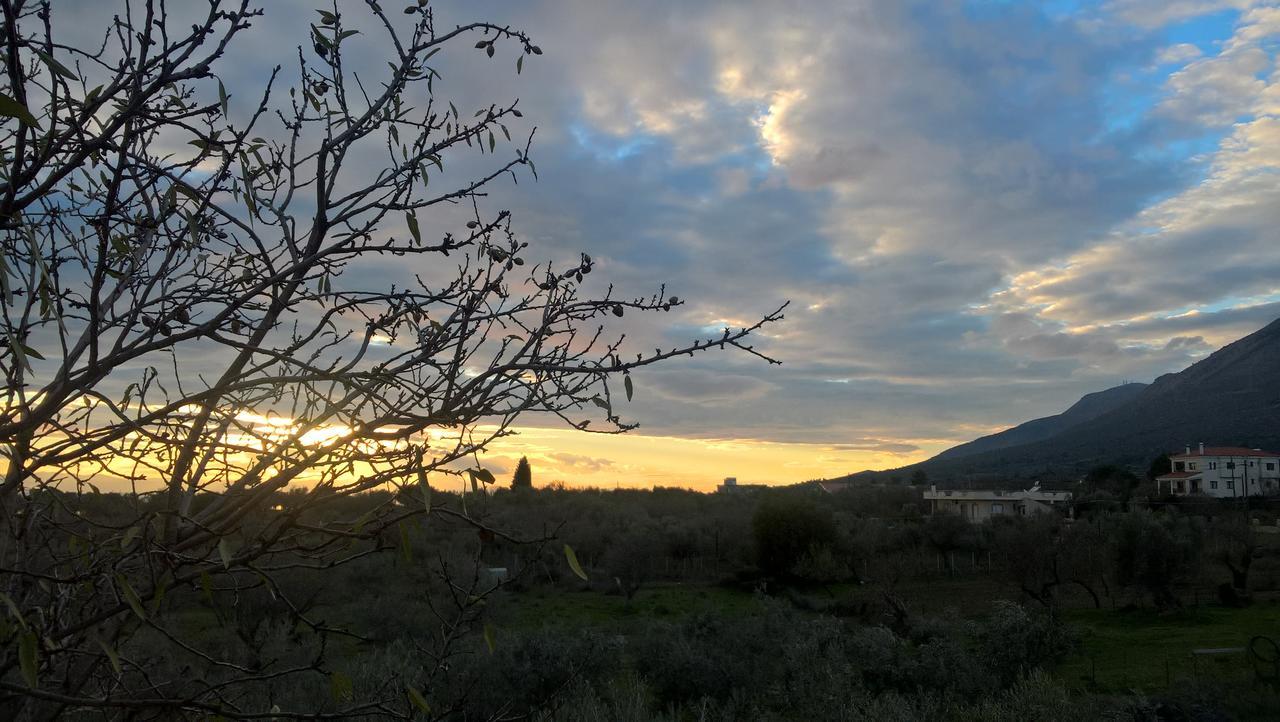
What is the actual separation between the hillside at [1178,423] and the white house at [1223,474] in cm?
1700

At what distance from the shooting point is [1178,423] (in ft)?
358

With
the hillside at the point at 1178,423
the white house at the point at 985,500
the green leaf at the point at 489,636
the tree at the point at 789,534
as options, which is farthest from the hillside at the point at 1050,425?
the green leaf at the point at 489,636

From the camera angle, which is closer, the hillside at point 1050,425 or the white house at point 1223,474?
the white house at point 1223,474

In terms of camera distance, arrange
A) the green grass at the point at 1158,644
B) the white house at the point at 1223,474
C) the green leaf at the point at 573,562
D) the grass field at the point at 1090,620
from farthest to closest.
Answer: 1. the white house at the point at 1223,474
2. the grass field at the point at 1090,620
3. the green grass at the point at 1158,644
4. the green leaf at the point at 573,562

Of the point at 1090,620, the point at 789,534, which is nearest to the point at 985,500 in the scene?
the point at 789,534

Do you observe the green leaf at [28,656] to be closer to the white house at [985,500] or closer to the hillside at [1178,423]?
the white house at [985,500]

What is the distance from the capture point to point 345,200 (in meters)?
2.83

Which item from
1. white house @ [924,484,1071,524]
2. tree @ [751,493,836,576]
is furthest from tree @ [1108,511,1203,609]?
white house @ [924,484,1071,524]

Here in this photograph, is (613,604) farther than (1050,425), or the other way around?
(1050,425)

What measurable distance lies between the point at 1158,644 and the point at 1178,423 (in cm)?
10255

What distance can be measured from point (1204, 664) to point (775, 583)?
20595mm

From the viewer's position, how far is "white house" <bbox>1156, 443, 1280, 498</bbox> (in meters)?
69.4

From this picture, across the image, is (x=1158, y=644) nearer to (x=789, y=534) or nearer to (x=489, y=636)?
(x=789, y=534)

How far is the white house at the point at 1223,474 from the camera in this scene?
69.4 metres
